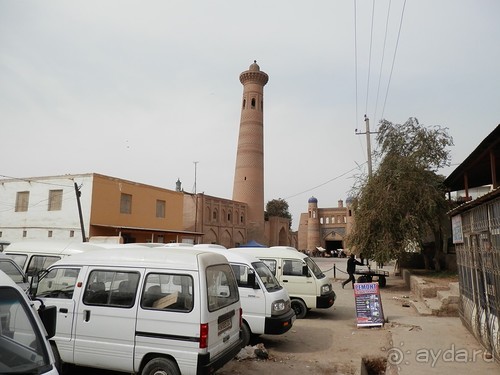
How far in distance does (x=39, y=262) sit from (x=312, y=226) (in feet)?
200

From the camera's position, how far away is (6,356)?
2.69 metres

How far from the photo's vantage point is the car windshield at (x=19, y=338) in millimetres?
2705

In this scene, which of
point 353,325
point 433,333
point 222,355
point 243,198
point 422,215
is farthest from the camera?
point 243,198

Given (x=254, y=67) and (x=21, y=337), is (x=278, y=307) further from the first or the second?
(x=254, y=67)

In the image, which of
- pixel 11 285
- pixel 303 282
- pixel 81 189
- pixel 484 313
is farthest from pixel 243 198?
pixel 11 285

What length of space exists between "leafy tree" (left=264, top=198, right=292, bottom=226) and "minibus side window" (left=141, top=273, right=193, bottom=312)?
6690 cm

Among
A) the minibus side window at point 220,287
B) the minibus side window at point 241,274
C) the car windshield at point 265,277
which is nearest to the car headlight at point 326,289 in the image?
the car windshield at point 265,277

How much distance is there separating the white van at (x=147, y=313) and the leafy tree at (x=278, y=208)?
66.6 meters

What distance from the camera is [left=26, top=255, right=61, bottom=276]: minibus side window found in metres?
8.91

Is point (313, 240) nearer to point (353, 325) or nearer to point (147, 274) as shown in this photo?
point (353, 325)

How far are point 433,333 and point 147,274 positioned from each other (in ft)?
20.1

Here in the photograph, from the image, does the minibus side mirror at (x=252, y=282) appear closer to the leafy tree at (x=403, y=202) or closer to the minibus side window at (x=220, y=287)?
the minibus side window at (x=220, y=287)

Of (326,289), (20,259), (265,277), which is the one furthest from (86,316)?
(326,289)

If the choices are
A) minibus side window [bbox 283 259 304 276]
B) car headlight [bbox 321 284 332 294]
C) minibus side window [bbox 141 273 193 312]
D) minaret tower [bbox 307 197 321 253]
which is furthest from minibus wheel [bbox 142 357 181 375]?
minaret tower [bbox 307 197 321 253]
